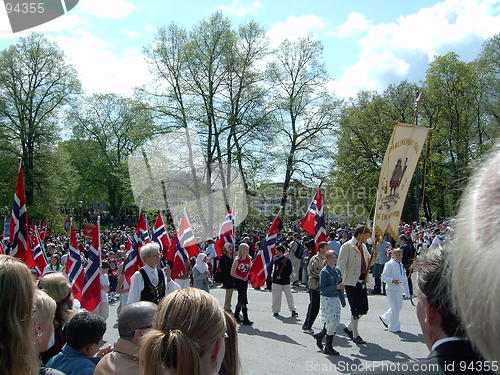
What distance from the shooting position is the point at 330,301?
25.4 feet

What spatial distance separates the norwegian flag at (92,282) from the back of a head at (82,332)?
4.76m

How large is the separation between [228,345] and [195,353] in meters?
0.68

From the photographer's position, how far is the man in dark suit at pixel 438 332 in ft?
4.70

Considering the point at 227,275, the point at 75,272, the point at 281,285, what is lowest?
the point at 281,285

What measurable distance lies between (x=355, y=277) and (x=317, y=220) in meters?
3.20

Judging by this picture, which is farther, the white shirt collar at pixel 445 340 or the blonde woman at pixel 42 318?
the blonde woman at pixel 42 318

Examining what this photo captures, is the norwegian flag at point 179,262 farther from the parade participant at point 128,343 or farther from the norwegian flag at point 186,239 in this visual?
the parade participant at point 128,343

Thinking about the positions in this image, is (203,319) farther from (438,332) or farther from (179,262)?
(179,262)

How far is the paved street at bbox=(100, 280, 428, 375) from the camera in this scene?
7.08 meters

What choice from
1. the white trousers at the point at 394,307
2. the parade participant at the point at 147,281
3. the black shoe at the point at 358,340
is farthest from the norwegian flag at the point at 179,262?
the parade participant at the point at 147,281

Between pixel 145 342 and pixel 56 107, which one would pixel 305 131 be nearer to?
pixel 56 107

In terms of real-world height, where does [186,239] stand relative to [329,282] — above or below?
above

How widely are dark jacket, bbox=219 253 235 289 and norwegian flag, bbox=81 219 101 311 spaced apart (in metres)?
3.84

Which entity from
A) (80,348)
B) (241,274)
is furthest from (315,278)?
(80,348)
